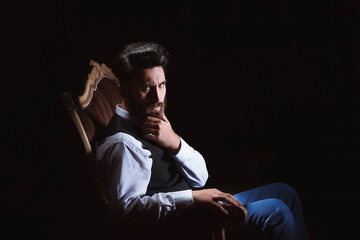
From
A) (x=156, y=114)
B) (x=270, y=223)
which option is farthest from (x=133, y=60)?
(x=270, y=223)

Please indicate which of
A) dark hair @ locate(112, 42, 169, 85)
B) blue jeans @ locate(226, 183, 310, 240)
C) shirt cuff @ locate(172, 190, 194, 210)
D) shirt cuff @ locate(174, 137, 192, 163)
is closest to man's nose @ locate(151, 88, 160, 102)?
dark hair @ locate(112, 42, 169, 85)

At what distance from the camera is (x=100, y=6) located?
2395mm

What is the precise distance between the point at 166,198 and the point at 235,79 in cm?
167

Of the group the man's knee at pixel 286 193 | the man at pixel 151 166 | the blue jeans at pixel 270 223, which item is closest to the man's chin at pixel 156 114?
the man at pixel 151 166

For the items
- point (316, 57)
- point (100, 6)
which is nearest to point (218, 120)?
point (316, 57)

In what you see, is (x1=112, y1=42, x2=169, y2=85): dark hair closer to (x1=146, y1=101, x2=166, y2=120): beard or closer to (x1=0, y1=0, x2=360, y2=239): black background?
(x1=146, y1=101, x2=166, y2=120): beard

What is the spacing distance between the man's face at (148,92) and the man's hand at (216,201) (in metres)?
0.37

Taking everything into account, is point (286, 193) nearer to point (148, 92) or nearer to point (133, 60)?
point (148, 92)

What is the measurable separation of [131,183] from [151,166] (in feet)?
0.45

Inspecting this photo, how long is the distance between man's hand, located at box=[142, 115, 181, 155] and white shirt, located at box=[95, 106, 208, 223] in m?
0.07

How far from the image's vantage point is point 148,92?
1.38m

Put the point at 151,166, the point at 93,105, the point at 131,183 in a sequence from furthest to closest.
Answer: the point at 93,105, the point at 151,166, the point at 131,183

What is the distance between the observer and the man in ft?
3.95

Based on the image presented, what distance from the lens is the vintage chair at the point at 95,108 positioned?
1.34m
